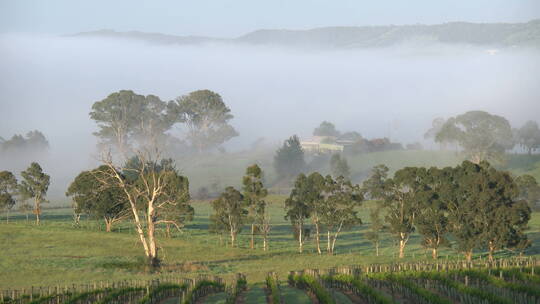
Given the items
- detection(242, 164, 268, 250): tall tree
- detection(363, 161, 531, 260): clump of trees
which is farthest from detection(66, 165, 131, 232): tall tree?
detection(363, 161, 531, 260): clump of trees

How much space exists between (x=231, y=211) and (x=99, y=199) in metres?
19.7

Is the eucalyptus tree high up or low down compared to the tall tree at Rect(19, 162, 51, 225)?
down

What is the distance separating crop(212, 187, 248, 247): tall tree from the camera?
9310cm

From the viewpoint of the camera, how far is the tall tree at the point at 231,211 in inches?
3665

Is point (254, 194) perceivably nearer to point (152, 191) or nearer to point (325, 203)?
point (325, 203)

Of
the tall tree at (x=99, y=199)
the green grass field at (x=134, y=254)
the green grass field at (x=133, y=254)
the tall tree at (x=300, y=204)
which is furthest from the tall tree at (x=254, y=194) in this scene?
the tall tree at (x=99, y=199)

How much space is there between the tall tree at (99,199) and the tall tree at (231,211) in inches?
504

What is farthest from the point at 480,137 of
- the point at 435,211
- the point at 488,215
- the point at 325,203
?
the point at 488,215

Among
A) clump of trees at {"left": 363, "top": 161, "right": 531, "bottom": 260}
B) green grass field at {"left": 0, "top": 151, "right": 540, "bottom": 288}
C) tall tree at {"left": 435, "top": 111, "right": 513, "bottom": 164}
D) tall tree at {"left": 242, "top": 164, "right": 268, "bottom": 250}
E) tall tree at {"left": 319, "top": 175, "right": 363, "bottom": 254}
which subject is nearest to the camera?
green grass field at {"left": 0, "top": 151, "right": 540, "bottom": 288}

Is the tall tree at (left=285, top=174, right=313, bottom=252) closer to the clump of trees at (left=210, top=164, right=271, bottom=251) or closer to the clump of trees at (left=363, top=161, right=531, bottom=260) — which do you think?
the clump of trees at (left=210, top=164, right=271, bottom=251)

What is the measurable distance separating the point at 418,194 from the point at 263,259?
20782mm

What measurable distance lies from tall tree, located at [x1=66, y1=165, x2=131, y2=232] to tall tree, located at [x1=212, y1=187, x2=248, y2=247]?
12.8 meters

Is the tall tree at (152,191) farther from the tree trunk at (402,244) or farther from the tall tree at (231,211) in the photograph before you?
the tree trunk at (402,244)

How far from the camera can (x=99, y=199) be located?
9850 centimetres
